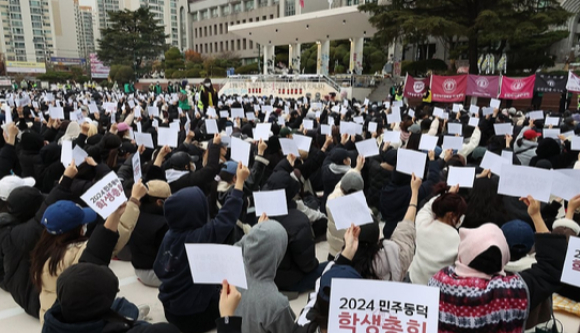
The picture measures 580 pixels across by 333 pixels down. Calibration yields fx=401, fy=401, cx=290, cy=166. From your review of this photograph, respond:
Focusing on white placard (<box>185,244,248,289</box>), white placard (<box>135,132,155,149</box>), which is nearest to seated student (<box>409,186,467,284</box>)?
white placard (<box>185,244,248,289</box>)

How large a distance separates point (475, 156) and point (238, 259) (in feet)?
17.6

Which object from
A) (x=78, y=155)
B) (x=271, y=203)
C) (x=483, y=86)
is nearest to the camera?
(x=271, y=203)

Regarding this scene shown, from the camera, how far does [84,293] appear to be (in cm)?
158

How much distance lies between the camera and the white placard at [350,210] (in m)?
2.45

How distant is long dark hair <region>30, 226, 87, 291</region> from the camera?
95.4 inches

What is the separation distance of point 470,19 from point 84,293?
64.7 ft

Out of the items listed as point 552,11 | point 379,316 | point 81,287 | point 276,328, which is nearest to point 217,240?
point 276,328

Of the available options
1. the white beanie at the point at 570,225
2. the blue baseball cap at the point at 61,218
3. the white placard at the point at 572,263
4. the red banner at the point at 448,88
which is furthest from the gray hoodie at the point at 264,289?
the red banner at the point at 448,88

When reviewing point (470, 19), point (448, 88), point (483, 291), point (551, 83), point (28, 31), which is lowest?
point (483, 291)

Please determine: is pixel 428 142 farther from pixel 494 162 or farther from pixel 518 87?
pixel 518 87

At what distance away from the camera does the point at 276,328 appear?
2016 mm

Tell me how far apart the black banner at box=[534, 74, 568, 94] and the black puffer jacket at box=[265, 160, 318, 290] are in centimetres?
1292

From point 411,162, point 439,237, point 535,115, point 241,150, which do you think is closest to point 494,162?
point 411,162

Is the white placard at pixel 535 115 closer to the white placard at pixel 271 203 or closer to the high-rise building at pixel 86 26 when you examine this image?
the white placard at pixel 271 203
